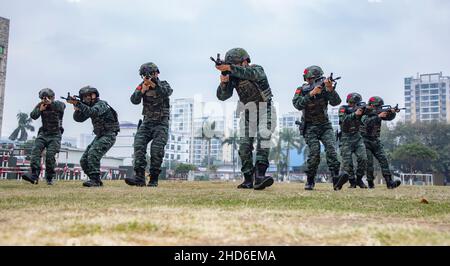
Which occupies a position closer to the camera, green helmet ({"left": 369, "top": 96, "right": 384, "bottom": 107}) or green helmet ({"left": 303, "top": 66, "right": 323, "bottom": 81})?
green helmet ({"left": 303, "top": 66, "right": 323, "bottom": 81})

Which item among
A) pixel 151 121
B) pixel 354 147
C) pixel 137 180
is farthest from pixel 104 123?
pixel 354 147

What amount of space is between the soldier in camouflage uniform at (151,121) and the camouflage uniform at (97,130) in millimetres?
578

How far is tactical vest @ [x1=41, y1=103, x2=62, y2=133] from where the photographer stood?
28.4 ft

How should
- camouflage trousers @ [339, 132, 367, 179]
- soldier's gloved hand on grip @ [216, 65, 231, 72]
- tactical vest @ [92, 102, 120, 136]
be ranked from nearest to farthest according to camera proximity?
1. soldier's gloved hand on grip @ [216, 65, 231, 72]
2. tactical vest @ [92, 102, 120, 136]
3. camouflage trousers @ [339, 132, 367, 179]

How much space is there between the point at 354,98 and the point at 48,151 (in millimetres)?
6731

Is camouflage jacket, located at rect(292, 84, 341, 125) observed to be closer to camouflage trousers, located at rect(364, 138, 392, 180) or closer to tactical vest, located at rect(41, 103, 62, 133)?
camouflage trousers, located at rect(364, 138, 392, 180)

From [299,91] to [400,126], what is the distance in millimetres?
58512

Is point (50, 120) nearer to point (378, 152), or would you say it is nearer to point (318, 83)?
point (318, 83)

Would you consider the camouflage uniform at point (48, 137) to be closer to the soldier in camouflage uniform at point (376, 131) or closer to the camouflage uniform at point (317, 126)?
the camouflage uniform at point (317, 126)

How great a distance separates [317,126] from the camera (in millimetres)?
7648

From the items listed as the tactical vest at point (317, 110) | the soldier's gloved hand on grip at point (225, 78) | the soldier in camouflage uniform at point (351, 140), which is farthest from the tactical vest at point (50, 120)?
the soldier in camouflage uniform at point (351, 140)

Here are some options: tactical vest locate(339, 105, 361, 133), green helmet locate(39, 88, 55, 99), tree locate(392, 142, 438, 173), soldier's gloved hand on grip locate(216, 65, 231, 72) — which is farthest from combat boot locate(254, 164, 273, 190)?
tree locate(392, 142, 438, 173)

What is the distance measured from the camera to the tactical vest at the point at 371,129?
966cm

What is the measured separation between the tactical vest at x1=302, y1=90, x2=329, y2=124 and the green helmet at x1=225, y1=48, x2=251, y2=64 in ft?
4.26
